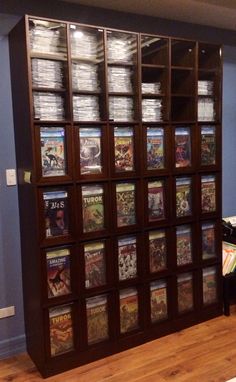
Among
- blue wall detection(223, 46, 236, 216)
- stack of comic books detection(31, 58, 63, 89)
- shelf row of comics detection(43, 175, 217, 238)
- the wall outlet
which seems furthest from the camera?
blue wall detection(223, 46, 236, 216)

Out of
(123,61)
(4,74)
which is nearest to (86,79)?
(123,61)

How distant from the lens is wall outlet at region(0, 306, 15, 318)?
2537mm

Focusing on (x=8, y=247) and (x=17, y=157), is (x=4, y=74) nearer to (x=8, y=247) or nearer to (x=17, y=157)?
(x=17, y=157)

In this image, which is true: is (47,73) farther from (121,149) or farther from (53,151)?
(121,149)

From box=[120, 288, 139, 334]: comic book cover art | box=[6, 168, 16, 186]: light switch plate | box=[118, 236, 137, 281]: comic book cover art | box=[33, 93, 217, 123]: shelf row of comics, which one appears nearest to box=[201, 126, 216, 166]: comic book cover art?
box=[33, 93, 217, 123]: shelf row of comics

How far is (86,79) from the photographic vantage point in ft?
7.75

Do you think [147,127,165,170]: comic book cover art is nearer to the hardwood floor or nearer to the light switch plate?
the light switch plate

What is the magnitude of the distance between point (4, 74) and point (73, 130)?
610 millimetres

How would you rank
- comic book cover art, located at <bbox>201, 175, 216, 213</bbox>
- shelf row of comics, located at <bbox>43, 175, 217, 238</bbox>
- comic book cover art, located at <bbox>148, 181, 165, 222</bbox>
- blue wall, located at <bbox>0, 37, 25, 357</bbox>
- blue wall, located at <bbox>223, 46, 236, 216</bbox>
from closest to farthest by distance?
shelf row of comics, located at <bbox>43, 175, 217, 238</bbox> < blue wall, located at <bbox>0, 37, 25, 357</bbox> < comic book cover art, located at <bbox>148, 181, 165, 222</bbox> < comic book cover art, located at <bbox>201, 175, 216, 213</bbox> < blue wall, located at <bbox>223, 46, 236, 216</bbox>

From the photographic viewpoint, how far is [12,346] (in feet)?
8.50

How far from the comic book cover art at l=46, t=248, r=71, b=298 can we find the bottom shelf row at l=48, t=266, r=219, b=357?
107 mm

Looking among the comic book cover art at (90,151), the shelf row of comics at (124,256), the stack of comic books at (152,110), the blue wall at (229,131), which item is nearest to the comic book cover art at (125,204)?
the shelf row of comics at (124,256)

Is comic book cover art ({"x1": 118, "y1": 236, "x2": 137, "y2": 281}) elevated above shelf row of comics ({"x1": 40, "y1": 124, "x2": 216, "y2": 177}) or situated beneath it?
situated beneath

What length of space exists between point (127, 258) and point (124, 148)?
2.50 ft
